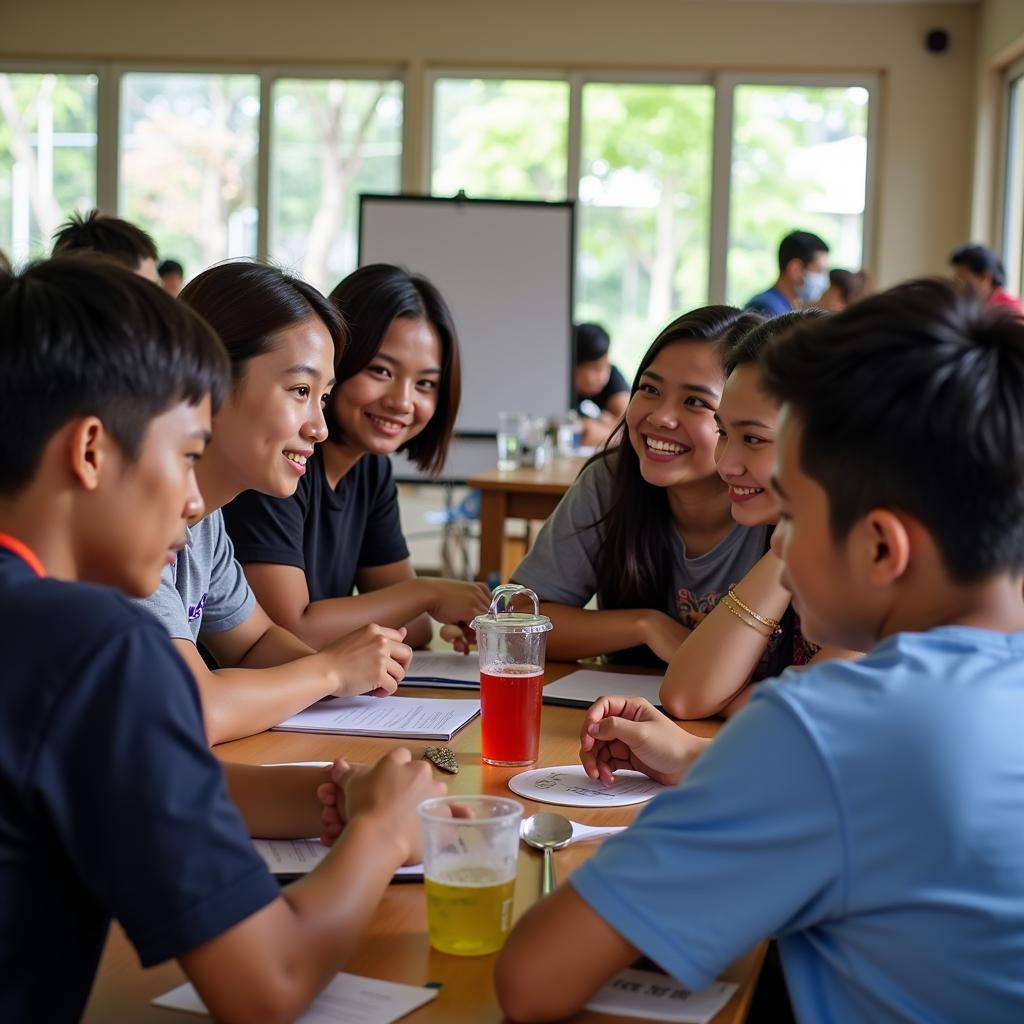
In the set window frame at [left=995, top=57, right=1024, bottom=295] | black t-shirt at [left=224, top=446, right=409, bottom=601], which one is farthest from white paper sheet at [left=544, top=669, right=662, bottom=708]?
window frame at [left=995, top=57, right=1024, bottom=295]

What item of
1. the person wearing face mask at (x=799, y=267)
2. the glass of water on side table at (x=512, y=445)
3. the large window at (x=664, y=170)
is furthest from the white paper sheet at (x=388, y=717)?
the large window at (x=664, y=170)

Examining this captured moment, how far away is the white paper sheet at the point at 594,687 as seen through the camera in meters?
1.69

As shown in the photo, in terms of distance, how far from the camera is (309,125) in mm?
7492

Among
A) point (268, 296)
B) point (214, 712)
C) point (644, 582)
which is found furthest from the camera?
point (644, 582)

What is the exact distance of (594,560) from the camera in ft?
6.87

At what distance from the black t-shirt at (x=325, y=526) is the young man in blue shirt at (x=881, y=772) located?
134cm

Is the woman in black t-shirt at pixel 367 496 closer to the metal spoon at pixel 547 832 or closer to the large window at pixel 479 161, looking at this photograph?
the metal spoon at pixel 547 832

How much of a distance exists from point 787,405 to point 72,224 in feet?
9.19

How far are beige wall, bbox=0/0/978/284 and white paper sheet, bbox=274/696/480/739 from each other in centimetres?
604

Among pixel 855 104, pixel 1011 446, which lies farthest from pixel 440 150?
pixel 1011 446

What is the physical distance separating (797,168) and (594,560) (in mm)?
5735

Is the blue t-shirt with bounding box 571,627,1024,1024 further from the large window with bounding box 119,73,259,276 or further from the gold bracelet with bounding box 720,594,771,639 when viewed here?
the large window with bounding box 119,73,259,276

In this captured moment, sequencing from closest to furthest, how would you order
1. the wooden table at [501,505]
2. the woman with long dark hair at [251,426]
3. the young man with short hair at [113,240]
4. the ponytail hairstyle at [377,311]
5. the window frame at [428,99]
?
1. the woman with long dark hair at [251,426]
2. the ponytail hairstyle at [377,311]
3. the young man with short hair at [113,240]
4. the wooden table at [501,505]
5. the window frame at [428,99]

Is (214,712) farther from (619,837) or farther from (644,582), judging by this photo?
(644,582)
